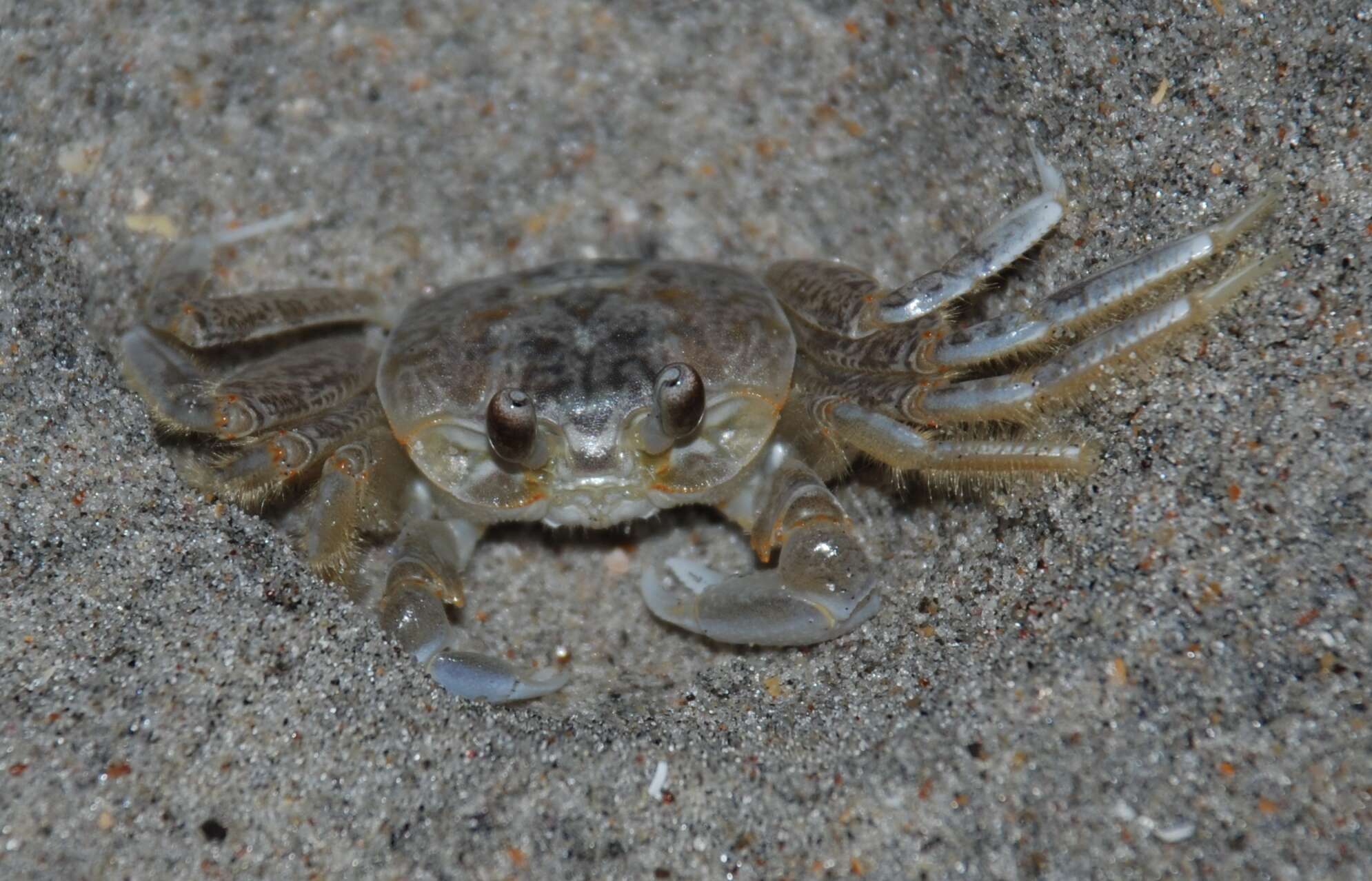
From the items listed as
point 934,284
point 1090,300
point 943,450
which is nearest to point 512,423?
point 943,450

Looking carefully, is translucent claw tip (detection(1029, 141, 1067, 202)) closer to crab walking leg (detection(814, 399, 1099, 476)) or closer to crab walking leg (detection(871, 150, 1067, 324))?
crab walking leg (detection(871, 150, 1067, 324))

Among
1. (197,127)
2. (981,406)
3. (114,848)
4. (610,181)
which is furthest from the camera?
(610,181)

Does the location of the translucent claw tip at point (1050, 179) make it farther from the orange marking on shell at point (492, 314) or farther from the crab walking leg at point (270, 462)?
the crab walking leg at point (270, 462)

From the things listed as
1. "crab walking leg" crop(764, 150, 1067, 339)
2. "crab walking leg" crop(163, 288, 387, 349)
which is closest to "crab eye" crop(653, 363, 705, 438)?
"crab walking leg" crop(764, 150, 1067, 339)

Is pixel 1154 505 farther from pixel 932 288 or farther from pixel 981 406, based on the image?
pixel 932 288

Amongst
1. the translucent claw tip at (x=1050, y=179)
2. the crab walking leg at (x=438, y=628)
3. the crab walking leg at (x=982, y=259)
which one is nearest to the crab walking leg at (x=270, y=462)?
the crab walking leg at (x=438, y=628)

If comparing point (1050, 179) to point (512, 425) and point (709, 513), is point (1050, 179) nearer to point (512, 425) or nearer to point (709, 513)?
point (709, 513)

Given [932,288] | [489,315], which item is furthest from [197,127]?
[932,288]
